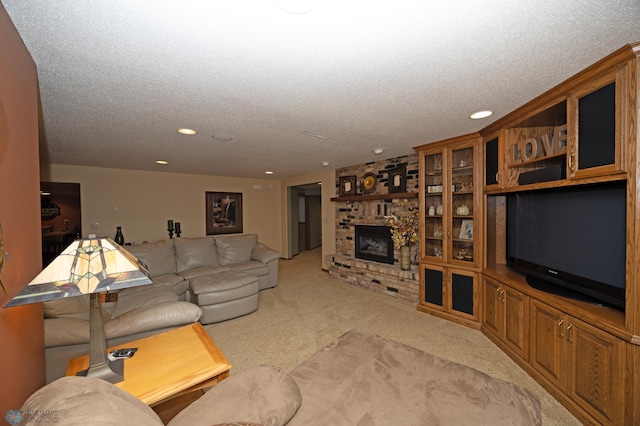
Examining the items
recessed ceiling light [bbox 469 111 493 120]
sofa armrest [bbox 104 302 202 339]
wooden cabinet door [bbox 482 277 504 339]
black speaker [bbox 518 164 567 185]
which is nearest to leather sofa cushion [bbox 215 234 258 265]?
sofa armrest [bbox 104 302 202 339]

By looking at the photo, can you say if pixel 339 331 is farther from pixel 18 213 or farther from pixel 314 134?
pixel 18 213

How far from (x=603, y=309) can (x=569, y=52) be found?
167 cm

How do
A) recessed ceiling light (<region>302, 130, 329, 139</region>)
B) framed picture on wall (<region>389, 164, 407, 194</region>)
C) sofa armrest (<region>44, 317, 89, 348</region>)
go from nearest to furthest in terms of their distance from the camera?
sofa armrest (<region>44, 317, 89, 348</region>), recessed ceiling light (<region>302, 130, 329, 139</region>), framed picture on wall (<region>389, 164, 407, 194</region>)

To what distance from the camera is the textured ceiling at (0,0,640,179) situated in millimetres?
1063

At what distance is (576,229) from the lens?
1.88 meters

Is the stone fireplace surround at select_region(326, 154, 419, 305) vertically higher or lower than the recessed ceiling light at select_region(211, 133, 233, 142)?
lower

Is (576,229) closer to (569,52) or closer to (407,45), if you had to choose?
(569,52)

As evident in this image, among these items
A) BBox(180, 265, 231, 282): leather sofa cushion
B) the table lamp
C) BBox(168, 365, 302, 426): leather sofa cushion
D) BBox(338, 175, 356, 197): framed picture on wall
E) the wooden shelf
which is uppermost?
BBox(338, 175, 356, 197): framed picture on wall

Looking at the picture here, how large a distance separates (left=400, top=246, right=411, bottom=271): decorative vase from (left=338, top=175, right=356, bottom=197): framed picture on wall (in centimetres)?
160

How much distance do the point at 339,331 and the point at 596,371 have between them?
2071mm

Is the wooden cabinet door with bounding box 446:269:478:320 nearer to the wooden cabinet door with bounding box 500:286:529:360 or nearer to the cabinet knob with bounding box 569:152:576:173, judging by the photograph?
the wooden cabinet door with bounding box 500:286:529:360

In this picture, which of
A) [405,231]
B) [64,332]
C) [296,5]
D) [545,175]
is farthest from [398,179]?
[64,332]

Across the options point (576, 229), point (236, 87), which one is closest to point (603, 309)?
point (576, 229)

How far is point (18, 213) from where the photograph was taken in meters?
1.11
